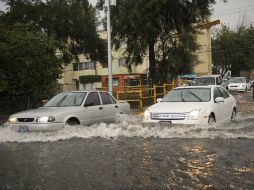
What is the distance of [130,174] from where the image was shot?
7344mm

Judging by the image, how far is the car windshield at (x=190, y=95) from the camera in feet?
43.0

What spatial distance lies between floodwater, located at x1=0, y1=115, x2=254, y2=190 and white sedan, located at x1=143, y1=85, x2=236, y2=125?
273 millimetres

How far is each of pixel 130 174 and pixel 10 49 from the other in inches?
618

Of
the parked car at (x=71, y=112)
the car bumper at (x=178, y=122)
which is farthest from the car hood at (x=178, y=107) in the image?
the parked car at (x=71, y=112)

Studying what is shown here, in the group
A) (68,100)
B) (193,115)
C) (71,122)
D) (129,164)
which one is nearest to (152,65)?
(68,100)

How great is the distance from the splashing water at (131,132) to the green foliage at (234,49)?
5927 centimetres

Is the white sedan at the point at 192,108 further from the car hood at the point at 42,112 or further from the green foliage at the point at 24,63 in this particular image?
the green foliage at the point at 24,63

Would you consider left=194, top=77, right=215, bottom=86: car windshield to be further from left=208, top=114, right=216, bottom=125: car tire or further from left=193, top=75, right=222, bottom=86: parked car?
left=208, top=114, right=216, bottom=125: car tire

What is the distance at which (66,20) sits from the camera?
36.2 m

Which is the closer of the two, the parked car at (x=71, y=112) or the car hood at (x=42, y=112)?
the parked car at (x=71, y=112)

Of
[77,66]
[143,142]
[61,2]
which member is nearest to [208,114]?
[143,142]

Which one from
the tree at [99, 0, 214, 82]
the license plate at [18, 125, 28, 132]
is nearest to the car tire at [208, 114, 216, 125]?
the license plate at [18, 125, 28, 132]

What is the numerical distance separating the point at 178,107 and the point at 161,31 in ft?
64.5

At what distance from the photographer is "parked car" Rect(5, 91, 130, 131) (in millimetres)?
12109
